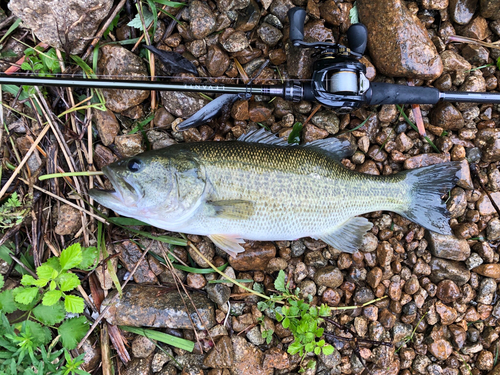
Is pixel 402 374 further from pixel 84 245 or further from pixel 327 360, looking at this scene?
pixel 84 245

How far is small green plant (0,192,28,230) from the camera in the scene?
2.84 meters

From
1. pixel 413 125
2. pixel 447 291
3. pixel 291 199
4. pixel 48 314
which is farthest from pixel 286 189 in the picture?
pixel 48 314

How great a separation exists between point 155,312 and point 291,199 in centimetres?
163

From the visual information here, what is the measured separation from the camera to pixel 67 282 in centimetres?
253

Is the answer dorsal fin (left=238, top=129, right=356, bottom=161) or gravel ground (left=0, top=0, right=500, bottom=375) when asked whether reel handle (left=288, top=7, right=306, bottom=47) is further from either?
dorsal fin (left=238, top=129, right=356, bottom=161)

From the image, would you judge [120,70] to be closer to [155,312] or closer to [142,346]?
[155,312]

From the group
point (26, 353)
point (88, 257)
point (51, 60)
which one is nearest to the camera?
point (26, 353)

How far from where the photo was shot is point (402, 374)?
10.5 ft

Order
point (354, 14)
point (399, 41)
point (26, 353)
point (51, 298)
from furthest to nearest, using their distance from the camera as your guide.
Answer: point (354, 14) < point (399, 41) < point (26, 353) < point (51, 298)

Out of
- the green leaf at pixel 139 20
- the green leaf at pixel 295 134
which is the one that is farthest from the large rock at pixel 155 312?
the green leaf at pixel 139 20

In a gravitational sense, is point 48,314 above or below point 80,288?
above

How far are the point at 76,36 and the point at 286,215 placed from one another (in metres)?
2.47

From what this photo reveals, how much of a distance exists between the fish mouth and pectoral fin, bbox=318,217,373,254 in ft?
5.54

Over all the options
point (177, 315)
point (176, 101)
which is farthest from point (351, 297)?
point (176, 101)
